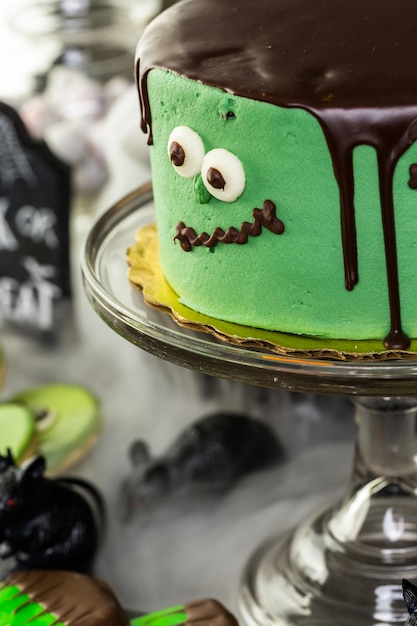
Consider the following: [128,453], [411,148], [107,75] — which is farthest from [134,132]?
[411,148]

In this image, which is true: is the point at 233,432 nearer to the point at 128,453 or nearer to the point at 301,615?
the point at 128,453

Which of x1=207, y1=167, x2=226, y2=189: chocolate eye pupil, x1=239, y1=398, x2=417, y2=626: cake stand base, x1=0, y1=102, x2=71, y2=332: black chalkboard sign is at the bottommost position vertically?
x1=239, y1=398, x2=417, y2=626: cake stand base

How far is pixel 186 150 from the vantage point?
2.67 feet

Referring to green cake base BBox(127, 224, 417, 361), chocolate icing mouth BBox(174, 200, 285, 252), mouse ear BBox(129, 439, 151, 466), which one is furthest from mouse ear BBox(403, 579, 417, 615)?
mouse ear BBox(129, 439, 151, 466)

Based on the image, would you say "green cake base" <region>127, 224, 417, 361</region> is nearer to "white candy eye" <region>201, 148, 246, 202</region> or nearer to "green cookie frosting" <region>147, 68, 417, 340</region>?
"green cookie frosting" <region>147, 68, 417, 340</region>

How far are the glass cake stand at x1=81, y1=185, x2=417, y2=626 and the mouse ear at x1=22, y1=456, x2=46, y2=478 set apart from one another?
0.20 m

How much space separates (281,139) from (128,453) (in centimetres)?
66

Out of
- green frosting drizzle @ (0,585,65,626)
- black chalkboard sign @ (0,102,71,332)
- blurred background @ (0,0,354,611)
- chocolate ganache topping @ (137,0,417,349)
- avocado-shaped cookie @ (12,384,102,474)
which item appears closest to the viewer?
chocolate ganache topping @ (137,0,417,349)

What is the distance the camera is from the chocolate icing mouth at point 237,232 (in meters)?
0.80

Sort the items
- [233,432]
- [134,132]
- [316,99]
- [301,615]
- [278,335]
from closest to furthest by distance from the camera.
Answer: [316,99], [278,335], [301,615], [233,432], [134,132]

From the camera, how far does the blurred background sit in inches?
46.2

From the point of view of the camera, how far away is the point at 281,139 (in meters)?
0.77

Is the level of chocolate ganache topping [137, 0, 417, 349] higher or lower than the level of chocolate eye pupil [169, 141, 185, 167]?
higher

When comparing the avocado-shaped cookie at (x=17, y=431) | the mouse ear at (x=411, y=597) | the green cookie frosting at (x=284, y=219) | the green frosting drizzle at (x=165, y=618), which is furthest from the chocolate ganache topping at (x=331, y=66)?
the avocado-shaped cookie at (x=17, y=431)
